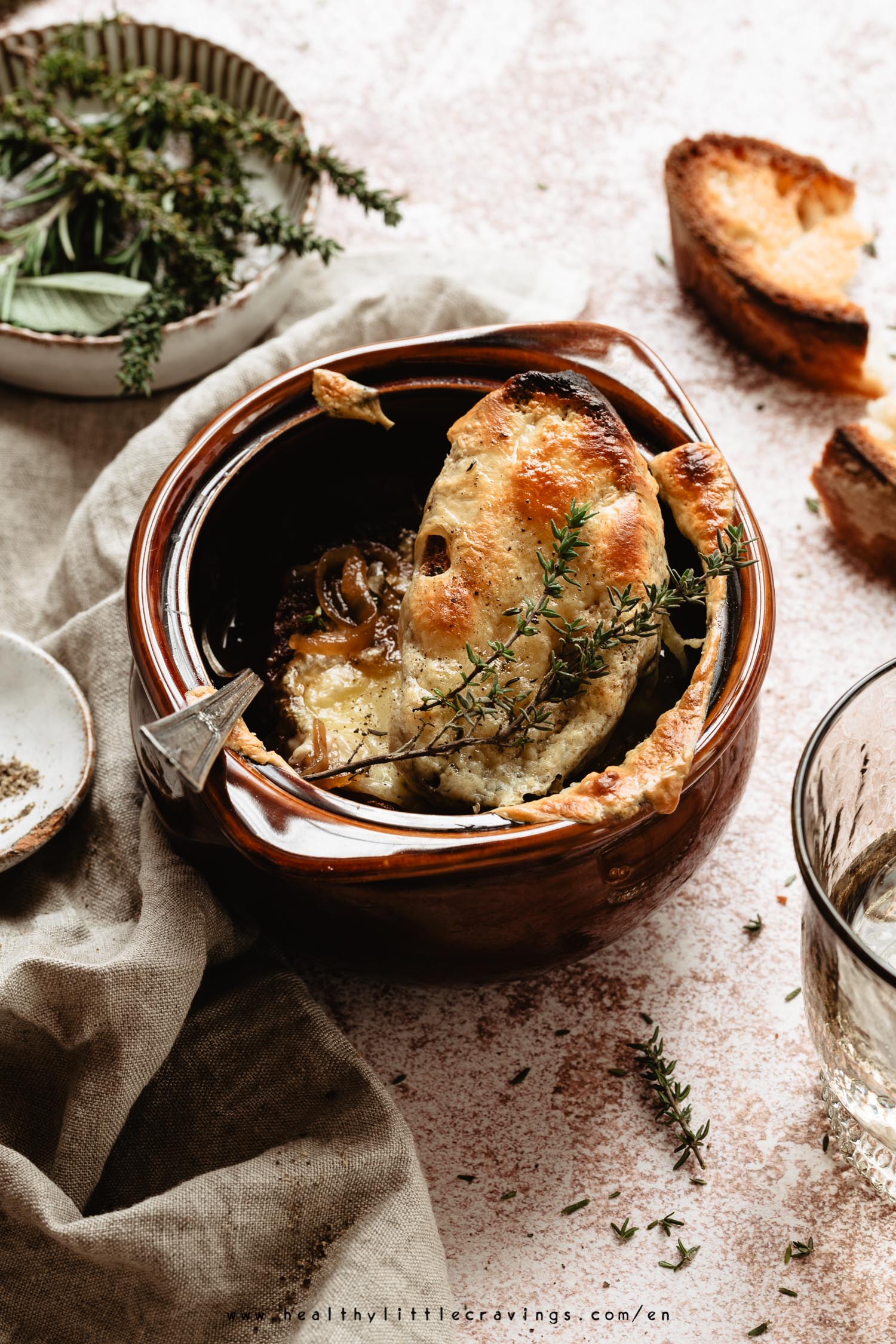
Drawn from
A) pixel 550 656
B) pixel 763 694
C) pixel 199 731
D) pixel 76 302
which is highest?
pixel 550 656

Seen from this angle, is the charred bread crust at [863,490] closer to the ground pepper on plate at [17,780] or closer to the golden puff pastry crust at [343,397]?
the golden puff pastry crust at [343,397]

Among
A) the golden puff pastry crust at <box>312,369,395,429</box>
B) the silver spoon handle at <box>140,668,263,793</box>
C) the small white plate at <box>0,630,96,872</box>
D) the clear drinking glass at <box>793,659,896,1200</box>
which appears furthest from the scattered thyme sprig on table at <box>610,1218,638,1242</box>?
the golden puff pastry crust at <box>312,369,395,429</box>

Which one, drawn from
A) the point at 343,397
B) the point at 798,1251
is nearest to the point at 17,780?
the point at 343,397

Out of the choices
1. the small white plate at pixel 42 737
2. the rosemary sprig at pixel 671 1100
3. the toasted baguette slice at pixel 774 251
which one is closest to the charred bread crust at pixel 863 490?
the toasted baguette slice at pixel 774 251

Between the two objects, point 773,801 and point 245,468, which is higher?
point 245,468

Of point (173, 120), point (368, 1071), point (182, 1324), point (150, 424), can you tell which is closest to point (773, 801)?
point (368, 1071)

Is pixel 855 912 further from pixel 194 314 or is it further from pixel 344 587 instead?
pixel 194 314

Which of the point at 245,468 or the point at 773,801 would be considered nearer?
the point at 245,468

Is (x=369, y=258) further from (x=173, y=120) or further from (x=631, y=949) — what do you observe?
(x=631, y=949)
